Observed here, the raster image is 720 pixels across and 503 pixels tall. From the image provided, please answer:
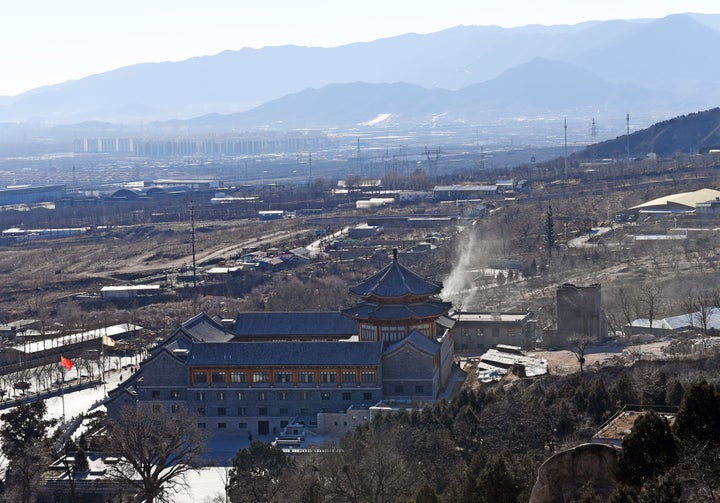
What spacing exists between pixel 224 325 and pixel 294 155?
153248 mm

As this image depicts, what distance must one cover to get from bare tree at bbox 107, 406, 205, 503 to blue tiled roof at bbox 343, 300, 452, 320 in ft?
21.7

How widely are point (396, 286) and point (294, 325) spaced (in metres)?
3.12

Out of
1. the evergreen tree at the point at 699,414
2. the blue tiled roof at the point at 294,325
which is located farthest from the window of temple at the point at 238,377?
the evergreen tree at the point at 699,414

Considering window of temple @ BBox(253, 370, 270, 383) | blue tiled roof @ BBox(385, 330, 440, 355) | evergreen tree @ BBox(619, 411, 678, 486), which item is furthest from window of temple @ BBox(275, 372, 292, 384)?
evergreen tree @ BBox(619, 411, 678, 486)

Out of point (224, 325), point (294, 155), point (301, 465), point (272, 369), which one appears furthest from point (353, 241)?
point (294, 155)

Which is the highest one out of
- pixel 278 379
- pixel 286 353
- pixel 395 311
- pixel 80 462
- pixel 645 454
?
pixel 645 454

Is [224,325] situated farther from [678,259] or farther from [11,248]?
[11,248]

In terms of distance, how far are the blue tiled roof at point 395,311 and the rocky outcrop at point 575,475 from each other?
1658 cm

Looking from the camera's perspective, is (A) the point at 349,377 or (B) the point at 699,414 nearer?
(B) the point at 699,414

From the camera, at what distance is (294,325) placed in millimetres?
34906

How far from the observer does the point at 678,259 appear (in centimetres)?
5000

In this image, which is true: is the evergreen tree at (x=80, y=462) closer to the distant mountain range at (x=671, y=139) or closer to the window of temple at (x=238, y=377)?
the window of temple at (x=238, y=377)

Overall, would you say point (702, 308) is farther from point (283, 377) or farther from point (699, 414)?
point (699, 414)

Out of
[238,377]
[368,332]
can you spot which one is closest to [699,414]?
[238,377]
